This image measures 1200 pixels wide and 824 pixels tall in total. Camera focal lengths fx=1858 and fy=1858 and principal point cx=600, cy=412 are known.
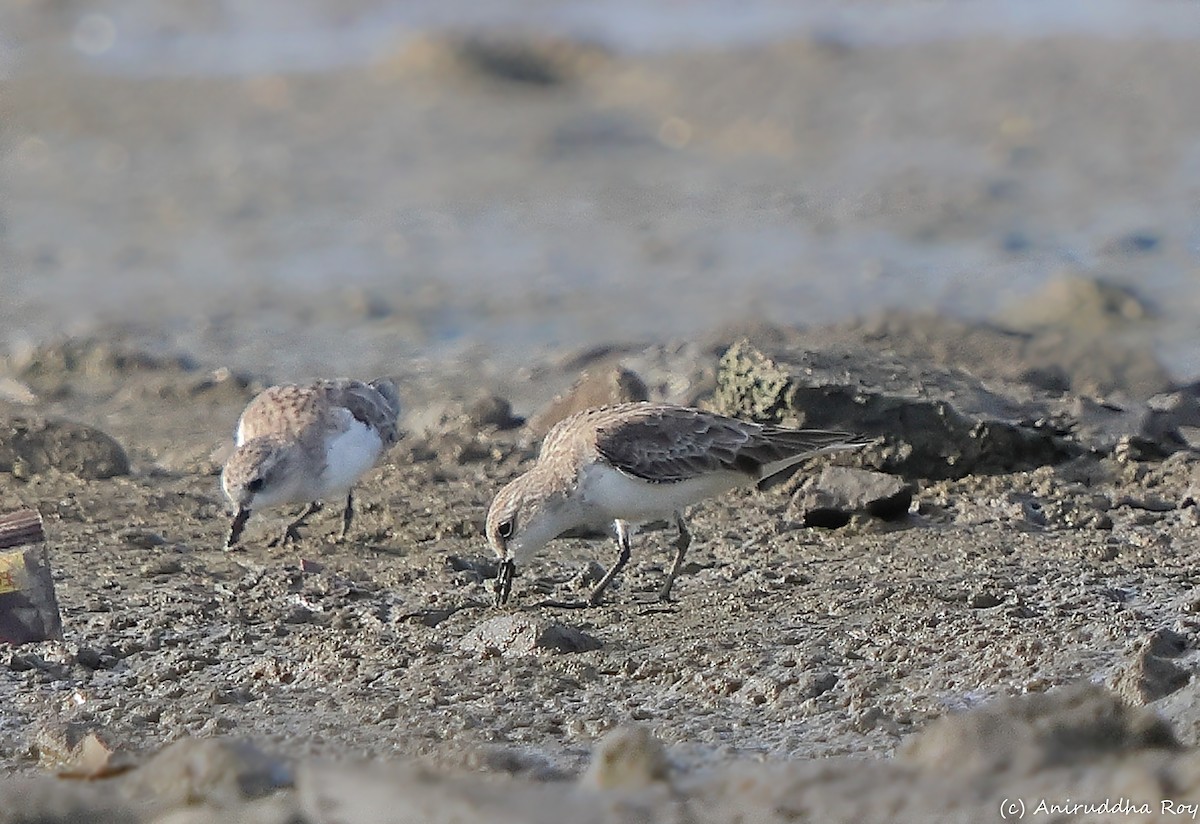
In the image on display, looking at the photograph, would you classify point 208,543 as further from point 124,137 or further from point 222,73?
point 222,73

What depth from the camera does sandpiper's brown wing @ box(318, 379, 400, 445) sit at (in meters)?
8.85

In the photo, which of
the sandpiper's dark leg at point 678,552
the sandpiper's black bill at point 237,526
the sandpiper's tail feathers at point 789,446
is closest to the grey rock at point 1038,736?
the sandpiper's dark leg at point 678,552

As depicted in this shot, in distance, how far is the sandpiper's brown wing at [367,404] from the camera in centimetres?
885

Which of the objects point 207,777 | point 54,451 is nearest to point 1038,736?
point 207,777

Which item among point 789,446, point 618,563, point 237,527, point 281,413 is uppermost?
point 281,413

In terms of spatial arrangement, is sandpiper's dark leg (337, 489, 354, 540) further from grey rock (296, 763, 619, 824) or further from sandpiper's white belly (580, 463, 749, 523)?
grey rock (296, 763, 619, 824)

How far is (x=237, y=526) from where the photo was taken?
8.05m

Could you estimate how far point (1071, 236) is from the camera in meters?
14.5

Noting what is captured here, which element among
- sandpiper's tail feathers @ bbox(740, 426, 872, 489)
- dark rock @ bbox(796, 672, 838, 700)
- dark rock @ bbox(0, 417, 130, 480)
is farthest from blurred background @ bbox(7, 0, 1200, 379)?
dark rock @ bbox(796, 672, 838, 700)

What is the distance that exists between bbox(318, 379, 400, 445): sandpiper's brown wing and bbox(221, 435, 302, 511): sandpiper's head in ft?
1.96

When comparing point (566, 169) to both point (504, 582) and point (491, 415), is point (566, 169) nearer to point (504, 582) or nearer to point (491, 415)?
point (491, 415)

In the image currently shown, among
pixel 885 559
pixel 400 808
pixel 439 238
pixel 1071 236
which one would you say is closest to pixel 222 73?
pixel 439 238

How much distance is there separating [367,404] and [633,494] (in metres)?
1.99

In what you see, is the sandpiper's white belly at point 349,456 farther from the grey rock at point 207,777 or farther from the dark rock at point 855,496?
the grey rock at point 207,777
